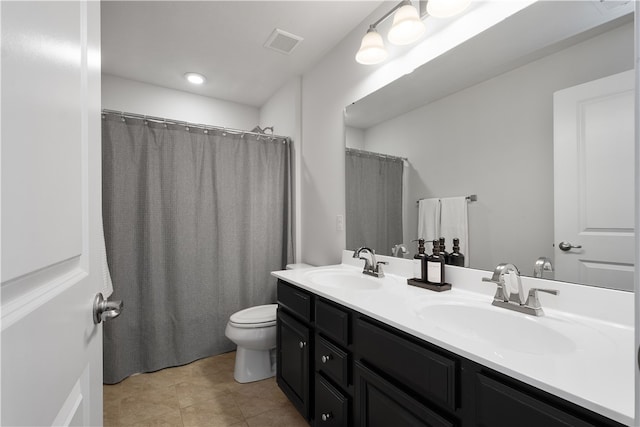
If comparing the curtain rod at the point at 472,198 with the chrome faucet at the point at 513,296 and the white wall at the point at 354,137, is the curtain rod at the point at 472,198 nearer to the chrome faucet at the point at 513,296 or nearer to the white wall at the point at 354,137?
the chrome faucet at the point at 513,296

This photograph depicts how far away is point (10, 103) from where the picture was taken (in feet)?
1.01

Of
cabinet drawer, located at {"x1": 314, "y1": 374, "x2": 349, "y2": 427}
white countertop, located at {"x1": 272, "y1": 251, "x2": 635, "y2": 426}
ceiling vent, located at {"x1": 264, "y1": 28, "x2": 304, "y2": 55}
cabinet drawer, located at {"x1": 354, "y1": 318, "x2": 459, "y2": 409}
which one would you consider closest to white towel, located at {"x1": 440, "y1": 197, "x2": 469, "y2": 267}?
white countertop, located at {"x1": 272, "y1": 251, "x2": 635, "y2": 426}

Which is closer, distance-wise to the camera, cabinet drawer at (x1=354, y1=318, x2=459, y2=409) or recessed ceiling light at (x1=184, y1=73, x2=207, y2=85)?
cabinet drawer at (x1=354, y1=318, x2=459, y2=409)

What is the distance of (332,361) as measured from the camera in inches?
50.3

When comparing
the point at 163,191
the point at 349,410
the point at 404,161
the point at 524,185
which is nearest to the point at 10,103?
the point at 349,410

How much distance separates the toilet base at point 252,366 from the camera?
2043 mm

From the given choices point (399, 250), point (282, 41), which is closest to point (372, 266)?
point (399, 250)

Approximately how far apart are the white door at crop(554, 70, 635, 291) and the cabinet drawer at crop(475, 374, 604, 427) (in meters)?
0.60

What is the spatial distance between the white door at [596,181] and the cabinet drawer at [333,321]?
0.83 meters

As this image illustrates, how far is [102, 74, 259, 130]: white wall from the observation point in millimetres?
2639

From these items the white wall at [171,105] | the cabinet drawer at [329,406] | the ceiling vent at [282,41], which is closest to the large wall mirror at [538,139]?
the cabinet drawer at [329,406]

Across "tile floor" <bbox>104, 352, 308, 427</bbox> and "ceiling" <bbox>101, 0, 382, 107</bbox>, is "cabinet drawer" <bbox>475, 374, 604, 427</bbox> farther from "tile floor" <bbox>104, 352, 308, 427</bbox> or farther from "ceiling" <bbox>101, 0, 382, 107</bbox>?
"ceiling" <bbox>101, 0, 382, 107</bbox>

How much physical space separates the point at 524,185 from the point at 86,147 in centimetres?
147

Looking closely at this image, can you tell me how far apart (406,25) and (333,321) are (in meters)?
1.50
